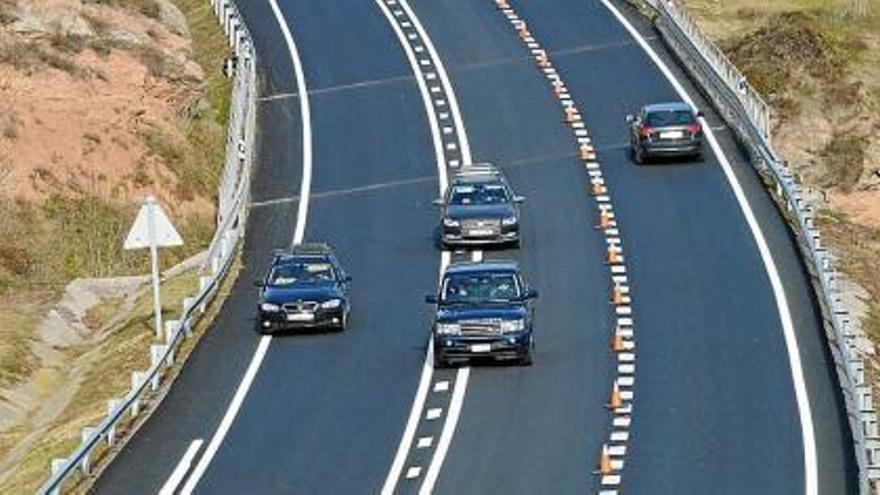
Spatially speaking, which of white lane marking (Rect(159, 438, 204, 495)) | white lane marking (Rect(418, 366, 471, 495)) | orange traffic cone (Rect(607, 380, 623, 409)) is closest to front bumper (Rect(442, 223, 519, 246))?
white lane marking (Rect(418, 366, 471, 495))

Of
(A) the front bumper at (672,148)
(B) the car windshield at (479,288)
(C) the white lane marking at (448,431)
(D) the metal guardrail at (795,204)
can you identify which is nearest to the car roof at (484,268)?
(B) the car windshield at (479,288)

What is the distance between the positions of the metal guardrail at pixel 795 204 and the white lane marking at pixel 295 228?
10.6m

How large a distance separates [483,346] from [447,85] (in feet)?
104

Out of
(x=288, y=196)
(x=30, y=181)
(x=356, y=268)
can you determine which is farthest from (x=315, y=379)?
(x=30, y=181)

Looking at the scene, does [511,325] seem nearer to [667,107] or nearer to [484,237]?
[484,237]

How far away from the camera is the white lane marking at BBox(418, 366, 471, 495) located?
34312mm

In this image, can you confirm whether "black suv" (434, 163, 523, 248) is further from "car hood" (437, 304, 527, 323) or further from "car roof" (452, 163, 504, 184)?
"car hood" (437, 304, 527, 323)

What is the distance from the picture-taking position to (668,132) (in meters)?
59.3

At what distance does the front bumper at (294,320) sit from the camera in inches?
1751

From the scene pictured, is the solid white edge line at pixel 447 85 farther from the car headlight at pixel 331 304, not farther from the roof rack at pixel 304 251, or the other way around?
the car headlight at pixel 331 304

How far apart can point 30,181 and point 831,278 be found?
26491mm

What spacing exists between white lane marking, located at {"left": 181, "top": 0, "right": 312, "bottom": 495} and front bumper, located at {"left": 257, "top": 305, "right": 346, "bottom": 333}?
1.27ft

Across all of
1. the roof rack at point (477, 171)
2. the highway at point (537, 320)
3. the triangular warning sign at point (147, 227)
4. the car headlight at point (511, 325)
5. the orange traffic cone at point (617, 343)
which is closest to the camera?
the highway at point (537, 320)

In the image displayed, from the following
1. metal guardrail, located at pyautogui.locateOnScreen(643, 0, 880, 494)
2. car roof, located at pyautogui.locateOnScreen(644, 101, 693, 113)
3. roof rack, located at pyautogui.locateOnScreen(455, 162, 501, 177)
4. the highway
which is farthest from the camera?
car roof, located at pyautogui.locateOnScreen(644, 101, 693, 113)
